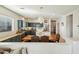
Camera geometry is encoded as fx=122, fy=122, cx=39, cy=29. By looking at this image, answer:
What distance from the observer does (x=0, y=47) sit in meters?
2.73

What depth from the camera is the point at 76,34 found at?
588cm

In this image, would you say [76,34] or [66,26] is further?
[66,26]
